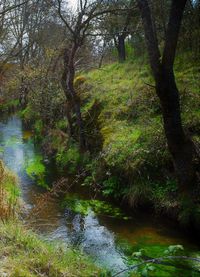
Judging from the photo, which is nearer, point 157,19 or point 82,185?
point 82,185

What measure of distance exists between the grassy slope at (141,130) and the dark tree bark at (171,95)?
1.92 ft

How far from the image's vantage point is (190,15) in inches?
503

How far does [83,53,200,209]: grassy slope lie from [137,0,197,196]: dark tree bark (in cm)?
59

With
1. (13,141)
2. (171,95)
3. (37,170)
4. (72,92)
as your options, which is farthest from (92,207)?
(13,141)

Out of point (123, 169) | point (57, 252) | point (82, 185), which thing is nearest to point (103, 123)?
point (82, 185)

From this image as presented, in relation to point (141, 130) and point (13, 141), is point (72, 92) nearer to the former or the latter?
point (141, 130)

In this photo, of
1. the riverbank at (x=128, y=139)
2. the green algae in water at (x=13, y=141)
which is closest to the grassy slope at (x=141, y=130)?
the riverbank at (x=128, y=139)

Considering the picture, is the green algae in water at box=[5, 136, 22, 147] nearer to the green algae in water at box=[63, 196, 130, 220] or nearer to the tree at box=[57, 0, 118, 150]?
the tree at box=[57, 0, 118, 150]

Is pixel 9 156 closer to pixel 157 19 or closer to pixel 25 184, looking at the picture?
pixel 25 184

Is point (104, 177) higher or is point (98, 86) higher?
point (98, 86)

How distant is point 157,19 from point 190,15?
53.8 inches

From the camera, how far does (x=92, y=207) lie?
9109 mm

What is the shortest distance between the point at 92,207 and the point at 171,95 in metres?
3.36

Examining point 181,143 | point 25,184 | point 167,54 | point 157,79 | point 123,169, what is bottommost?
point 25,184
